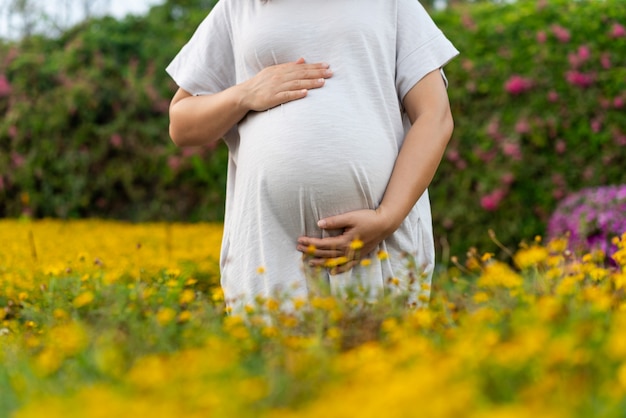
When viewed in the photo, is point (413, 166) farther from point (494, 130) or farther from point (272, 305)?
point (494, 130)

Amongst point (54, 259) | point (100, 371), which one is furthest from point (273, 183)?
→ point (54, 259)

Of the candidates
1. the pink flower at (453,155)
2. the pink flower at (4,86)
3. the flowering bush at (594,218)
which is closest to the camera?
the flowering bush at (594,218)

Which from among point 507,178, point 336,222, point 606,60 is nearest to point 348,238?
point 336,222

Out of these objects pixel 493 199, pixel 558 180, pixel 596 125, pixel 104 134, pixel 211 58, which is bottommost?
pixel 493 199

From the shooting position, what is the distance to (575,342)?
4.75 feet

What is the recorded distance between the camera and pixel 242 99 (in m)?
2.30

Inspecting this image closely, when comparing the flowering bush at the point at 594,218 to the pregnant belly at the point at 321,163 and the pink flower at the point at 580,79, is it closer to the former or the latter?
the pink flower at the point at 580,79

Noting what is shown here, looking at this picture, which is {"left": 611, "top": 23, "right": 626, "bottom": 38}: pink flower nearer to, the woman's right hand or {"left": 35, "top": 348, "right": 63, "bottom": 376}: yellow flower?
the woman's right hand

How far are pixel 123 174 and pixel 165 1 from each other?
2086 millimetres

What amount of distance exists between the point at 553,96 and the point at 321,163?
4.32 m

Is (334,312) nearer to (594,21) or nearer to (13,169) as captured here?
(594,21)

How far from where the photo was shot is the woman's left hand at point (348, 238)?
86.7 inches

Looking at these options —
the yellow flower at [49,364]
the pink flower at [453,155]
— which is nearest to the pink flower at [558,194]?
the pink flower at [453,155]

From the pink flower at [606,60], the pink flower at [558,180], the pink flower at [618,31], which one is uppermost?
the pink flower at [618,31]
